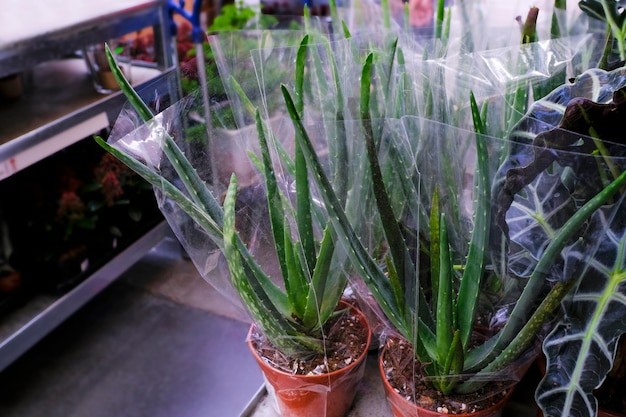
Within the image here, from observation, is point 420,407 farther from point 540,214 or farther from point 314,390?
point 540,214

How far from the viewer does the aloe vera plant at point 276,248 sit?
0.54 m

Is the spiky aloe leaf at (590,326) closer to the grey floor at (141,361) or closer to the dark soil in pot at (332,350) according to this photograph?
the dark soil in pot at (332,350)

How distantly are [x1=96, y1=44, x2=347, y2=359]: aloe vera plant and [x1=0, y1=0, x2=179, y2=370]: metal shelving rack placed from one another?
0.60 meters

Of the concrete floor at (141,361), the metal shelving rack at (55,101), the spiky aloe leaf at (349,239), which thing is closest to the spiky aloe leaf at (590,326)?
the spiky aloe leaf at (349,239)

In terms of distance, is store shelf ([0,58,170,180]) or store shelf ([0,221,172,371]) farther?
store shelf ([0,221,172,371])

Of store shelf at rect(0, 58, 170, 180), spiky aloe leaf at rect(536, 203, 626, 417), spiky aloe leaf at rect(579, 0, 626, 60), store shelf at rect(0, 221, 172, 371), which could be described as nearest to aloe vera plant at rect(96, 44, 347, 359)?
spiky aloe leaf at rect(536, 203, 626, 417)

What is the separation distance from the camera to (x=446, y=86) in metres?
0.65

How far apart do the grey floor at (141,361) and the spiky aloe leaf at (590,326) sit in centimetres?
76

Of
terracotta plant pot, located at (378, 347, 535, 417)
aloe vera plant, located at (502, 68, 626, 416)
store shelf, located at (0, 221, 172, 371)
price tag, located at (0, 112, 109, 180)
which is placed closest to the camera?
aloe vera plant, located at (502, 68, 626, 416)

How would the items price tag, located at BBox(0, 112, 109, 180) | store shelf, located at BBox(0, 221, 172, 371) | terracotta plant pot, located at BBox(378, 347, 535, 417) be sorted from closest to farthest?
terracotta plant pot, located at BBox(378, 347, 535, 417)
price tag, located at BBox(0, 112, 109, 180)
store shelf, located at BBox(0, 221, 172, 371)

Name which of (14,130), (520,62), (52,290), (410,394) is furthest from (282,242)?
(52,290)

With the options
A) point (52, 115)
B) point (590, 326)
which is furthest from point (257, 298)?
point (52, 115)

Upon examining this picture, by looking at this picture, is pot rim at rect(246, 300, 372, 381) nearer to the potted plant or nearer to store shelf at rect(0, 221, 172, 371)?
the potted plant

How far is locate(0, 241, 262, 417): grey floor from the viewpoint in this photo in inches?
47.2
